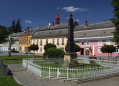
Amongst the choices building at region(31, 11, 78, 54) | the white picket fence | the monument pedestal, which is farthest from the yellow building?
the white picket fence

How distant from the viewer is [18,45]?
182 ft

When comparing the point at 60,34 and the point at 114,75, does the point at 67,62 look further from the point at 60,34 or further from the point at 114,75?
the point at 60,34

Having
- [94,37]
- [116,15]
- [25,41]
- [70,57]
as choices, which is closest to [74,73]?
[70,57]

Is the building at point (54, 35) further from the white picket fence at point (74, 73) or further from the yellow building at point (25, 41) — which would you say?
the white picket fence at point (74, 73)

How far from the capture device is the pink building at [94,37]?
3172 centimetres

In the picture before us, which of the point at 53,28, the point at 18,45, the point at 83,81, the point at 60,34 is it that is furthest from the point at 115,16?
the point at 18,45

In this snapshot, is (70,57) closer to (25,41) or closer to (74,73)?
(74,73)

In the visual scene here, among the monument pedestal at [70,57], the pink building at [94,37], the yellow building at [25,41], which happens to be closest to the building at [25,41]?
the yellow building at [25,41]

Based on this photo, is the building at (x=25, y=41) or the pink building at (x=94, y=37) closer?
the pink building at (x=94, y=37)

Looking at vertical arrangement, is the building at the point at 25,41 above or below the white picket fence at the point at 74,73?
above

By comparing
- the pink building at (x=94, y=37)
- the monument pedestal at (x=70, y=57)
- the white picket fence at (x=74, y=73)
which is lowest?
the white picket fence at (x=74, y=73)

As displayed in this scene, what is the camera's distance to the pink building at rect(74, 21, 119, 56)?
3172 centimetres

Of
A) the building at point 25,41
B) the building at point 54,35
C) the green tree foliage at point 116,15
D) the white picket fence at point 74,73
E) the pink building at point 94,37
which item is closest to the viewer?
the white picket fence at point 74,73

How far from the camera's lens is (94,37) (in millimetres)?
32969
